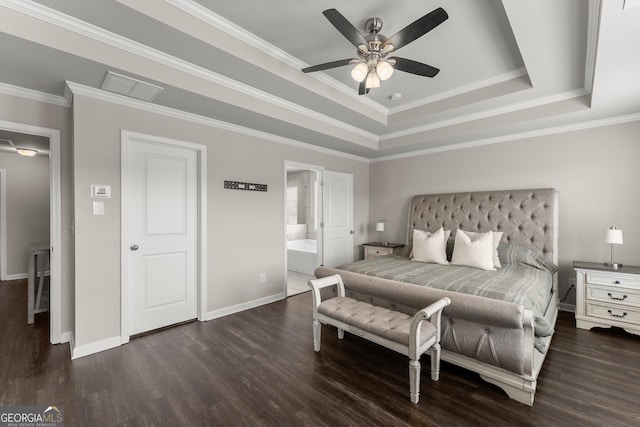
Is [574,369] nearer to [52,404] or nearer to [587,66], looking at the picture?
[587,66]

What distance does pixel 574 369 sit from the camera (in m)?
2.30

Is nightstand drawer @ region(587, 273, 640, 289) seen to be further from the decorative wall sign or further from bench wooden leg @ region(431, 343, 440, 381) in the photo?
the decorative wall sign

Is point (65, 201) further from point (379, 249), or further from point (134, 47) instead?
point (379, 249)

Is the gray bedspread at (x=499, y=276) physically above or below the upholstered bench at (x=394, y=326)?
above


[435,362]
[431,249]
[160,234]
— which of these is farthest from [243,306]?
[431,249]

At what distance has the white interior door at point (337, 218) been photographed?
4914 millimetres

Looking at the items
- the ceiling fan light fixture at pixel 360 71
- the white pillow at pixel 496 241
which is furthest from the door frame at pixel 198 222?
the white pillow at pixel 496 241

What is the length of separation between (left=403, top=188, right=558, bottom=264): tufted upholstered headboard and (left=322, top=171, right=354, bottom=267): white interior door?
46.8 inches

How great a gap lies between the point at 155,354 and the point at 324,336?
5.37ft

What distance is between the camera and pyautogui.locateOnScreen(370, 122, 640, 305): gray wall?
3238mm

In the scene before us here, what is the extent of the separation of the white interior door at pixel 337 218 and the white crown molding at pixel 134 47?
176 centimetres

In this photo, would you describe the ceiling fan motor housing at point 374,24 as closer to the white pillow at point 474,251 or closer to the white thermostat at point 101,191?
the white pillow at point 474,251

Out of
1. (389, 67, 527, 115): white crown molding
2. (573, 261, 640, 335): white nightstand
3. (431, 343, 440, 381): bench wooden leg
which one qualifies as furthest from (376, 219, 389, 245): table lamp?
(431, 343, 440, 381): bench wooden leg

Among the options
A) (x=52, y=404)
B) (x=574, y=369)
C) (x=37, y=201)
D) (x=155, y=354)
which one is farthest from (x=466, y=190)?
(x=37, y=201)
